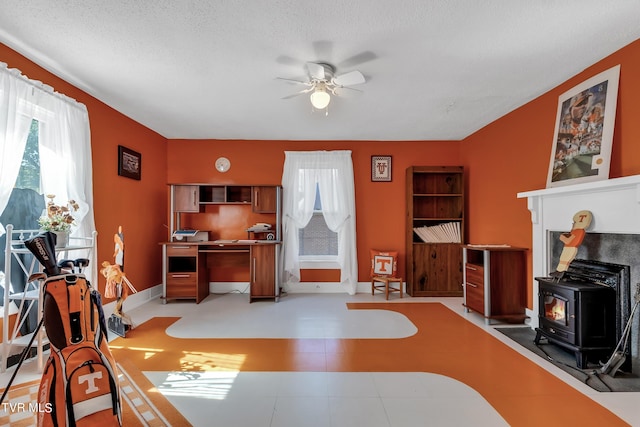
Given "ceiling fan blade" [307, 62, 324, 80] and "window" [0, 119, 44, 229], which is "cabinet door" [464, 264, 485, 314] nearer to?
"ceiling fan blade" [307, 62, 324, 80]

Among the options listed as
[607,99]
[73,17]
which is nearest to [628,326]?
[607,99]

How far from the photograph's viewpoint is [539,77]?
9.82ft

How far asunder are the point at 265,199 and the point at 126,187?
6.43 feet

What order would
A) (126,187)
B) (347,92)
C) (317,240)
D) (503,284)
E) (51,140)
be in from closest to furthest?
(51,140)
(347,92)
(503,284)
(126,187)
(317,240)

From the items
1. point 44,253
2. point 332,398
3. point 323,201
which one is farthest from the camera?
point 323,201

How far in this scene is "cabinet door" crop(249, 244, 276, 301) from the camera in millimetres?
4516

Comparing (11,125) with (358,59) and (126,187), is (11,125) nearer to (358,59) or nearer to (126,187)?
(126,187)

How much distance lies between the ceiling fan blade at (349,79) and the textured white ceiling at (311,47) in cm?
14

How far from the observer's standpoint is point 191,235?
464cm

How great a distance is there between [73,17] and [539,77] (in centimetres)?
408

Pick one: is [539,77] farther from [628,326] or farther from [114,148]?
[114,148]

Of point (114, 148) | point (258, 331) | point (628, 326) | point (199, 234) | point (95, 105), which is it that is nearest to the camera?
point (628, 326)

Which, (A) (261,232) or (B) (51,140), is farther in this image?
(A) (261,232)

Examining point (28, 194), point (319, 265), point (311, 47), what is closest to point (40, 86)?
point (28, 194)
